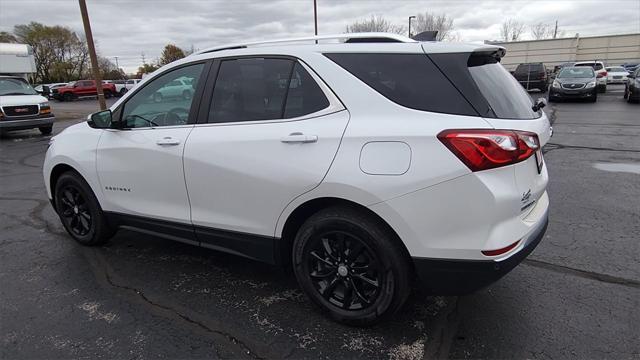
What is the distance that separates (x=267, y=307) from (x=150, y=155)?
1508 millimetres

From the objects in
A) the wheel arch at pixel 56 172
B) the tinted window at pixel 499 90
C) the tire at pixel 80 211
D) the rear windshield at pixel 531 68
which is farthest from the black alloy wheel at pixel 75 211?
the rear windshield at pixel 531 68

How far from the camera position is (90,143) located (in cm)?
391

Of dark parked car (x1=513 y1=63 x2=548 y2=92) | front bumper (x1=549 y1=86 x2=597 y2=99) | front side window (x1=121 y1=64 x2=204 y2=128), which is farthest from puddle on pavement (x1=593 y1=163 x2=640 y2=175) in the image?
dark parked car (x1=513 y1=63 x2=548 y2=92)

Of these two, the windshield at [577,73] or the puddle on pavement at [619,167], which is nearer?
the puddle on pavement at [619,167]

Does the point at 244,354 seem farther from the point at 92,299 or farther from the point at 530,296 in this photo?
the point at 530,296

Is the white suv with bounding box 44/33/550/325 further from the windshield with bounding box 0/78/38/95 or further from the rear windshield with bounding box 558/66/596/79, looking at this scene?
the rear windshield with bounding box 558/66/596/79

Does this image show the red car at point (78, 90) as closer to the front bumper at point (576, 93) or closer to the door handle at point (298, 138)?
the front bumper at point (576, 93)

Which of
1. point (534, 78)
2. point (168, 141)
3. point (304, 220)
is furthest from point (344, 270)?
point (534, 78)

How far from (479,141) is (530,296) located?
149 centimetres

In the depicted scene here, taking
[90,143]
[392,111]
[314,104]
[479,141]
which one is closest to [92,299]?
[90,143]

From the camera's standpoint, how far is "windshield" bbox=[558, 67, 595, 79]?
18953mm

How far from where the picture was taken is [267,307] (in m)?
3.06

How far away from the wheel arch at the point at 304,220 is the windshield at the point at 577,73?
2013 cm

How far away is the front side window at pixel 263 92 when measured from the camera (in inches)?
110
